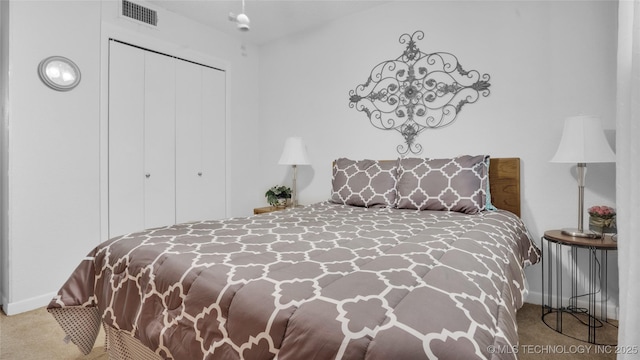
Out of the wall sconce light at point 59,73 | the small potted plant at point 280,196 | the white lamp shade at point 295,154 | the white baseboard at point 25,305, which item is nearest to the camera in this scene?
the white baseboard at point 25,305

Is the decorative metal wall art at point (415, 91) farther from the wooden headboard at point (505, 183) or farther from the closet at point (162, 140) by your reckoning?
the closet at point (162, 140)

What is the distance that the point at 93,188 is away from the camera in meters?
2.73

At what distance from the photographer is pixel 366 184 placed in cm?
265

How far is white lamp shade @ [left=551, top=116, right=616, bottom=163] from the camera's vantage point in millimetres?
1952

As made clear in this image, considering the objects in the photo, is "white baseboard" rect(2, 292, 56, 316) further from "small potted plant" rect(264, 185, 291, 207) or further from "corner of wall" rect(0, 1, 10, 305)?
"small potted plant" rect(264, 185, 291, 207)

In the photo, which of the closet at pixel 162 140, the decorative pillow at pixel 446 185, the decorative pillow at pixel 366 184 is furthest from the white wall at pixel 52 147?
the decorative pillow at pixel 446 185

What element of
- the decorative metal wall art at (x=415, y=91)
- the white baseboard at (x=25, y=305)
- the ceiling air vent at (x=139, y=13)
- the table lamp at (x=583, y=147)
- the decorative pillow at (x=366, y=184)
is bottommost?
the white baseboard at (x=25, y=305)

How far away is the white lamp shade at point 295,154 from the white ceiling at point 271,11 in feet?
4.12

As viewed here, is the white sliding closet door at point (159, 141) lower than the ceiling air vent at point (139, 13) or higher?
lower

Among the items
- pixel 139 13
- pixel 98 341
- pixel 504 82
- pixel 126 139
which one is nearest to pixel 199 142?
pixel 126 139

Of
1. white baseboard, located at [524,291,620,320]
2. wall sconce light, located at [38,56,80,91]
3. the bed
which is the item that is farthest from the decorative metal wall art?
wall sconce light, located at [38,56,80,91]

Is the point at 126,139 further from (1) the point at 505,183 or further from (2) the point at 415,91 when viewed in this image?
(1) the point at 505,183

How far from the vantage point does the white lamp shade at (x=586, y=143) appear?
6.40 feet

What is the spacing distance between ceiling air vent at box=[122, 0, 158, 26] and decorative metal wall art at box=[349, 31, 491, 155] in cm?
203
